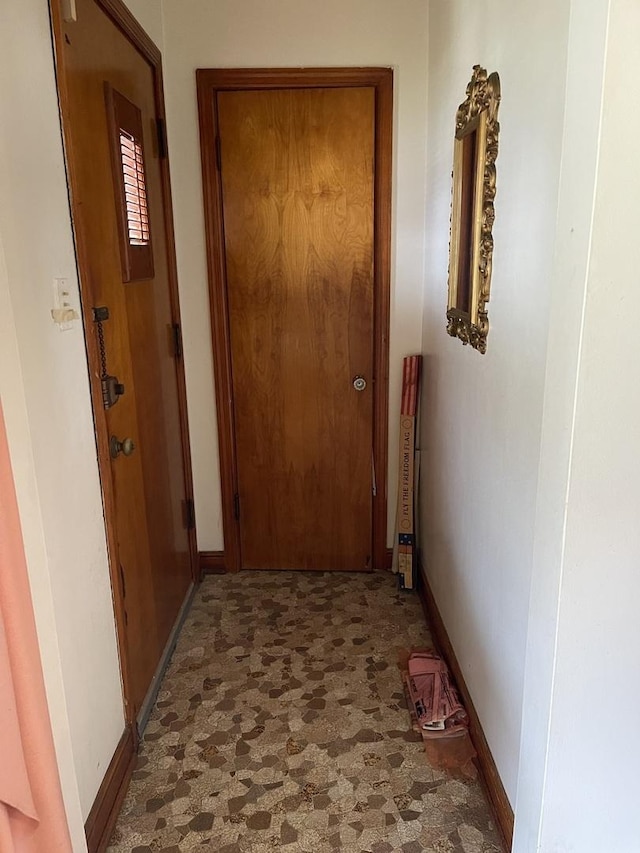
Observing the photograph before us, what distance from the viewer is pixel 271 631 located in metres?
2.54

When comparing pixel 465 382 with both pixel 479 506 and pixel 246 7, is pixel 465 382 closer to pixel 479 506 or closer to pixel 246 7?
pixel 479 506

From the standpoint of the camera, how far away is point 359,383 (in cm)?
280

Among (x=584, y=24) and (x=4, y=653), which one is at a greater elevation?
(x=584, y=24)

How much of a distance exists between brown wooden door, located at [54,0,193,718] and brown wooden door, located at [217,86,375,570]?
32 centimetres

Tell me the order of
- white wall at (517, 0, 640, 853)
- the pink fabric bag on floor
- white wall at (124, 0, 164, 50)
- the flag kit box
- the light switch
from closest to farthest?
white wall at (517, 0, 640, 853), the light switch, the pink fabric bag on floor, white wall at (124, 0, 164, 50), the flag kit box

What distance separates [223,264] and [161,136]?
0.55 meters

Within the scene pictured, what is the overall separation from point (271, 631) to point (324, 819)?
3.04 feet

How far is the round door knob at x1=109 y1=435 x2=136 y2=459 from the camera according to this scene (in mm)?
1794

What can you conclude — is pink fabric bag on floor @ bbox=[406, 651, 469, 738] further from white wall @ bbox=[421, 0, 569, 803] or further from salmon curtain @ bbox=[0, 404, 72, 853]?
salmon curtain @ bbox=[0, 404, 72, 853]

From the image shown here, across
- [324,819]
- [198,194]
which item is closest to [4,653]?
[324,819]

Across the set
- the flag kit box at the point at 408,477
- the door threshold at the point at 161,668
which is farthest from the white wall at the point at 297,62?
the door threshold at the point at 161,668

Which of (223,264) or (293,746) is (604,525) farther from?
(223,264)

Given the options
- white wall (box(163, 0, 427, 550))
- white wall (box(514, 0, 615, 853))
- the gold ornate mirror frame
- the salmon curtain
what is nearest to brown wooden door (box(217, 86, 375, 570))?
white wall (box(163, 0, 427, 550))

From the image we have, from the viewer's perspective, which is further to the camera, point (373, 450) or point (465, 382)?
point (373, 450)
